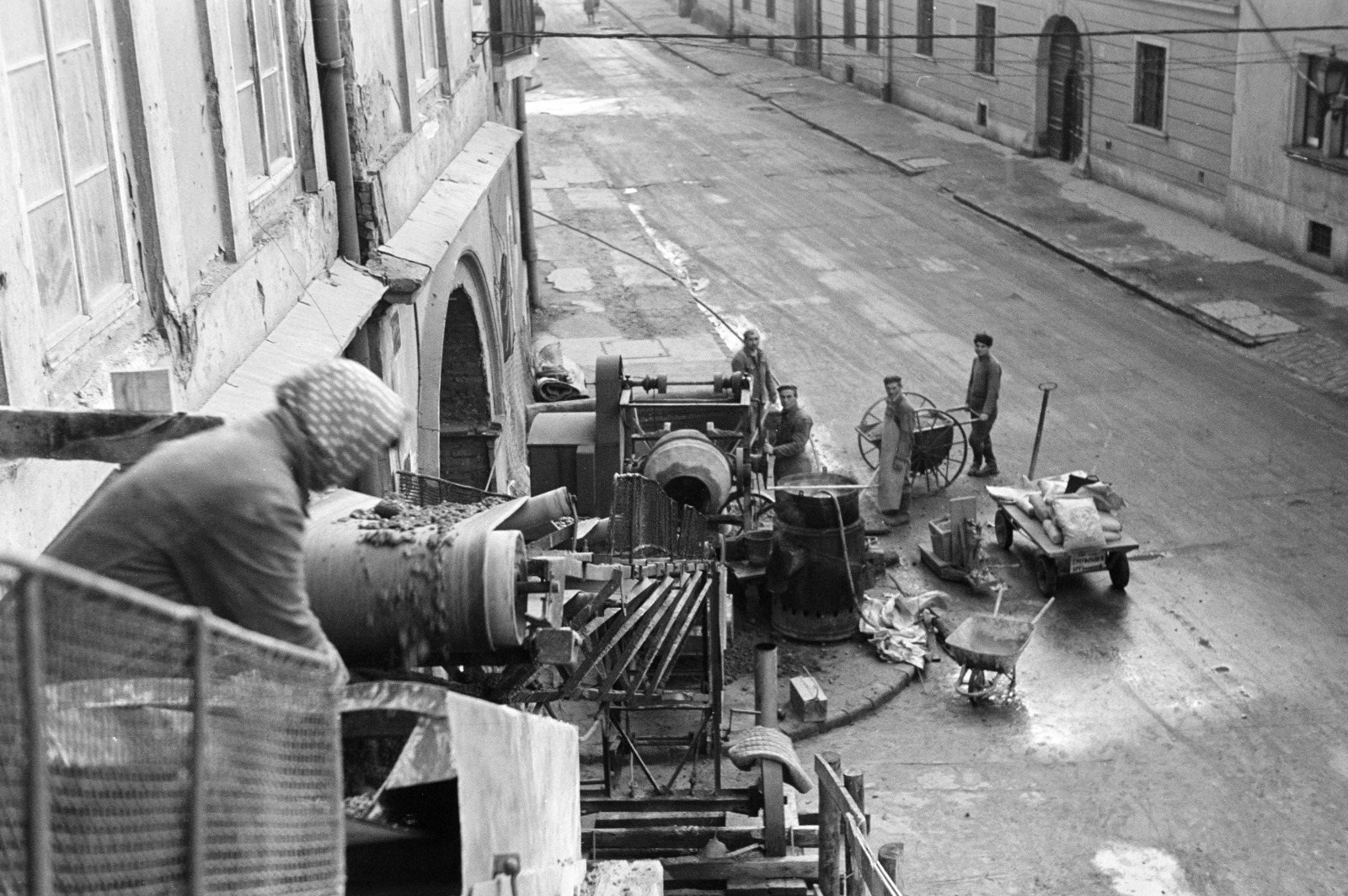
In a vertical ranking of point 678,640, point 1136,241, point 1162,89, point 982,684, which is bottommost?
point 982,684

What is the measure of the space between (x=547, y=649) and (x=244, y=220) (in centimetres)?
397

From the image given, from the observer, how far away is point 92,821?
7.54ft

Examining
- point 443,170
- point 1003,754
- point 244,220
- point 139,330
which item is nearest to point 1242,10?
point 443,170

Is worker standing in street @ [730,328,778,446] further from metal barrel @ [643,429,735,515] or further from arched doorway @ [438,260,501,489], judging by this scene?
metal barrel @ [643,429,735,515]

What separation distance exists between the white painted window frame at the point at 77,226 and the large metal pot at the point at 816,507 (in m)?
7.52

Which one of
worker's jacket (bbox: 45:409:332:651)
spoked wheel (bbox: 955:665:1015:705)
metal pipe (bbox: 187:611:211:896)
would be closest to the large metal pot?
spoked wheel (bbox: 955:665:1015:705)

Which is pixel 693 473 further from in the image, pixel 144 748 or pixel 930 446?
pixel 144 748

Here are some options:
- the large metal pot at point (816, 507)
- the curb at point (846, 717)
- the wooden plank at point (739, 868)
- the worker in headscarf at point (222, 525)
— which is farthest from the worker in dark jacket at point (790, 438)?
the worker in headscarf at point (222, 525)

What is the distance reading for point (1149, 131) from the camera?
89.9 ft

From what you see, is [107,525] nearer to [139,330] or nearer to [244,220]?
[139,330]

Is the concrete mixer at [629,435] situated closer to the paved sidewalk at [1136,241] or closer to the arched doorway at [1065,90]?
the paved sidewalk at [1136,241]

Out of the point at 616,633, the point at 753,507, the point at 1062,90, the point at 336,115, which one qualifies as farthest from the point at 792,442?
the point at 1062,90

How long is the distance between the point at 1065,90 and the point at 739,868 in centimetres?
2533

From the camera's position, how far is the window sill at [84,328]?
5602 mm
